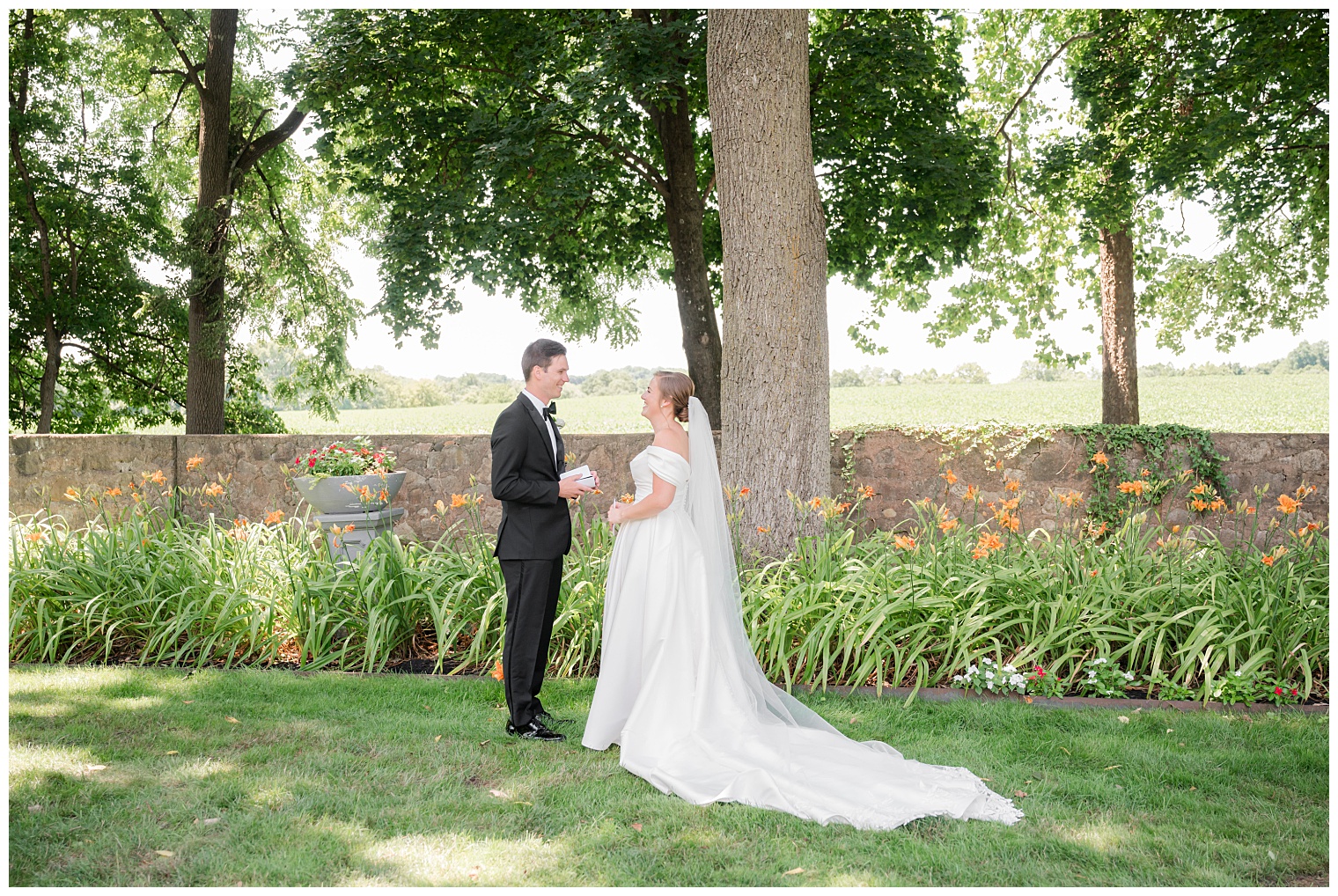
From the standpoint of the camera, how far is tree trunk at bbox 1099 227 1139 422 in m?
12.1

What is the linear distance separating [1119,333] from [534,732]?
10.8 meters

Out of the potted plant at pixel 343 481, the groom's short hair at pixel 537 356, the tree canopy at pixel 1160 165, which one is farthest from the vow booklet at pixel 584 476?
the tree canopy at pixel 1160 165

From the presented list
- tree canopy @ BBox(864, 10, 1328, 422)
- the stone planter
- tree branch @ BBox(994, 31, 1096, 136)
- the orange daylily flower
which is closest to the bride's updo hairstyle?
the orange daylily flower

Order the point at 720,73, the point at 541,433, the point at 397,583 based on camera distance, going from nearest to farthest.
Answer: the point at 541,433 → the point at 397,583 → the point at 720,73

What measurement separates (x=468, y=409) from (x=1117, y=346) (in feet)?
86.0

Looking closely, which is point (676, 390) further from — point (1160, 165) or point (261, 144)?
point (261, 144)

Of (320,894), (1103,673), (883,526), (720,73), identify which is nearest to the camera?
(320,894)

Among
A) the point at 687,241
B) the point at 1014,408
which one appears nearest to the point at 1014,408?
the point at 1014,408

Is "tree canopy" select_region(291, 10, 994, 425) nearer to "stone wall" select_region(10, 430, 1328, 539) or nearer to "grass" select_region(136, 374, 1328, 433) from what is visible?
"stone wall" select_region(10, 430, 1328, 539)

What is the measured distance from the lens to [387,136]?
39.2 ft

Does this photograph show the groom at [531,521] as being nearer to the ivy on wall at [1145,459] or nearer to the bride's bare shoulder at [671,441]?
the bride's bare shoulder at [671,441]

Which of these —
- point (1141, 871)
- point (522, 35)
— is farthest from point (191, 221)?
point (1141, 871)

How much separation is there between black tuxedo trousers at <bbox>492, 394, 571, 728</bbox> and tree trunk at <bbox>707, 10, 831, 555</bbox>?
2.38 meters

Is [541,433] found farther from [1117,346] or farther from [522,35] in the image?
[1117,346]
